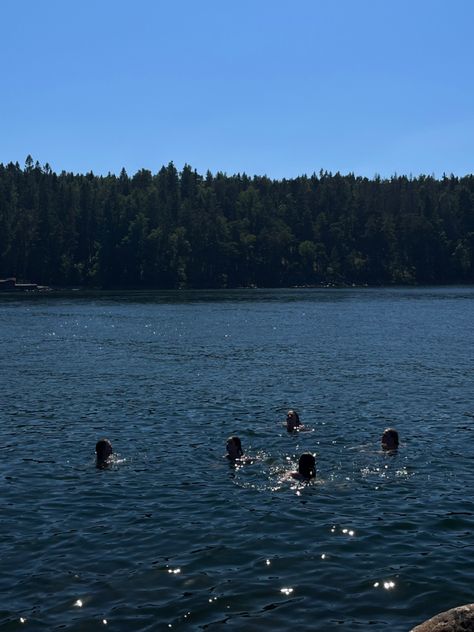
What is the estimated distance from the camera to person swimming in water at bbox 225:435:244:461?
23.7 meters

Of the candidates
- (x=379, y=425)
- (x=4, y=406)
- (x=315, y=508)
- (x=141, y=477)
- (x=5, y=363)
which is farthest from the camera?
(x=5, y=363)

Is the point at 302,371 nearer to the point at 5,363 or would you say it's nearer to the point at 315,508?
the point at 5,363

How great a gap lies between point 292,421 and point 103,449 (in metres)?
8.14

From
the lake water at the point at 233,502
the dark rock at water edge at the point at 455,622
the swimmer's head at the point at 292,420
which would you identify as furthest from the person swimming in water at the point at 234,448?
the dark rock at water edge at the point at 455,622

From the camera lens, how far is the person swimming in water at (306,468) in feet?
71.9

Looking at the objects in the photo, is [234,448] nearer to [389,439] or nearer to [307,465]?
[307,465]

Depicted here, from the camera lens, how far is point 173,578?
49.5 ft

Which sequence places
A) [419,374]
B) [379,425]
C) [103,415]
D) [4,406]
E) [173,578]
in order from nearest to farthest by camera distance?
[173,578]
[379,425]
[103,415]
[4,406]
[419,374]

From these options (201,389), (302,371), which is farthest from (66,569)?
(302,371)

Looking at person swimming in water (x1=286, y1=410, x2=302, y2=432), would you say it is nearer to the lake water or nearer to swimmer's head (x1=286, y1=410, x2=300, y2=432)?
swimmer's head (x1=286, y1=410, x2=300, y2=432)

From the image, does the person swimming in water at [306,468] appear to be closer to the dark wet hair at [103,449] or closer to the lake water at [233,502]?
the lake water at [233,502]

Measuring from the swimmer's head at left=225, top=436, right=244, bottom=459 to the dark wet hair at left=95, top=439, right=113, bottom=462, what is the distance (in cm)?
410

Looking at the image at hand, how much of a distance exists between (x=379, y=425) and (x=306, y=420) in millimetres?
3270

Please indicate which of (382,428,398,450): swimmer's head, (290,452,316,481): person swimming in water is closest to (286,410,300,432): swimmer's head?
(382,428,398,450): swimmer's head
